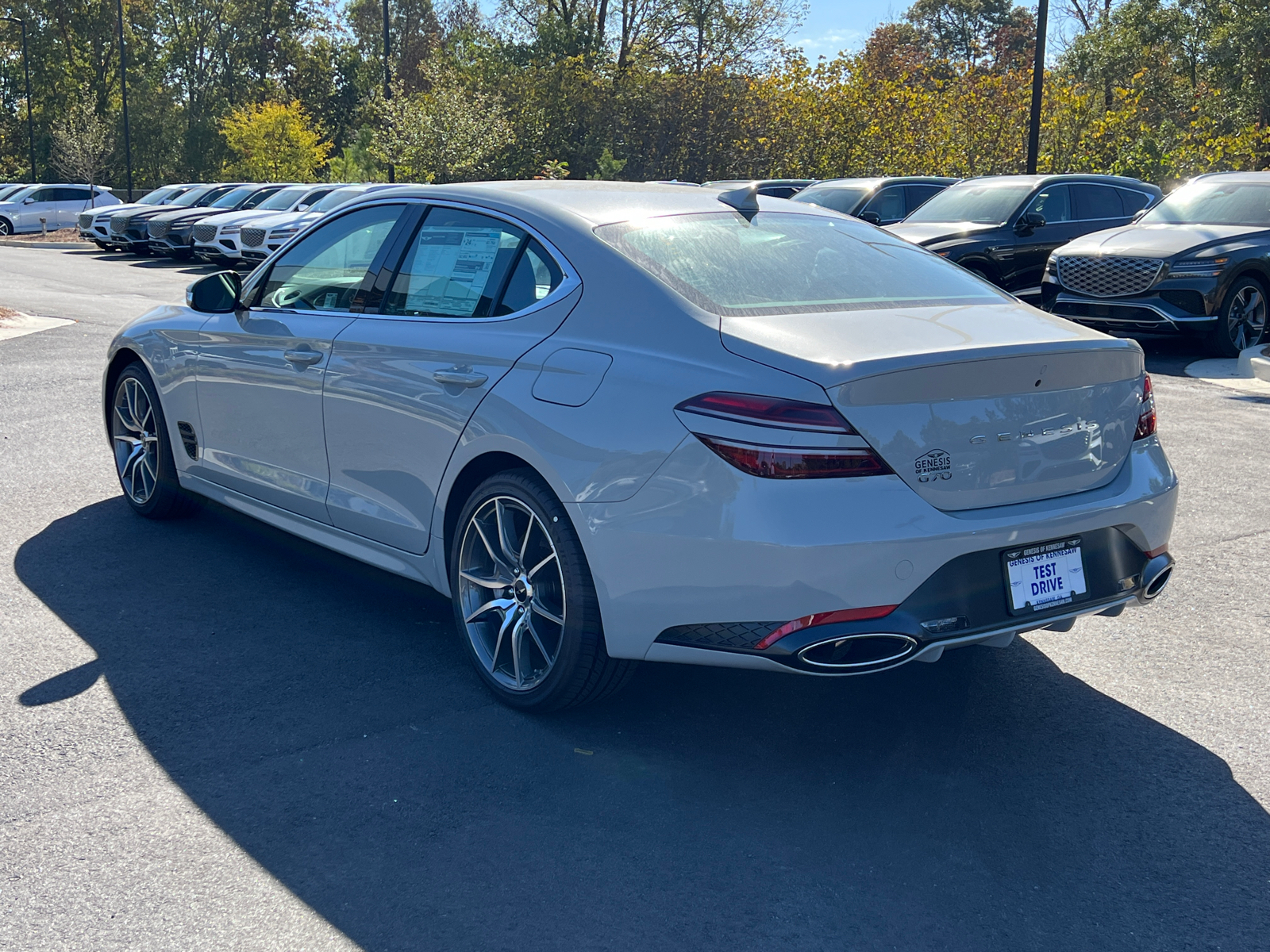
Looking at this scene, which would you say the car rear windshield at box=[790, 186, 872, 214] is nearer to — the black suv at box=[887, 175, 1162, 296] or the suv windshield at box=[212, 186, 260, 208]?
the black suv at box=[887, 175, 1162, 296]

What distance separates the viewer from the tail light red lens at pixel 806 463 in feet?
10.8

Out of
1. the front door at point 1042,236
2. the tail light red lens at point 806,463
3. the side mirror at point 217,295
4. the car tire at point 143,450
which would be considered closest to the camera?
the tail light red lens at point 806,463

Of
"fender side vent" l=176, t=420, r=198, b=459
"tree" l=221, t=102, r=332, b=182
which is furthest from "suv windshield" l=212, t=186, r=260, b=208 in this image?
"fender side vent" l=176, t=420, r=198, b=459

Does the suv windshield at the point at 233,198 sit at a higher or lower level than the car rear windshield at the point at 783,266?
lower

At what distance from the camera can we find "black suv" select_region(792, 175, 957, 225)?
1859 cm

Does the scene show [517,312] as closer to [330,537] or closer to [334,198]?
[330,537]

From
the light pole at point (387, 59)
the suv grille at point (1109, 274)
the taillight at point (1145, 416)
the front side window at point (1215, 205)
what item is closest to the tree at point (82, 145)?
the light pole at point (387, 59)

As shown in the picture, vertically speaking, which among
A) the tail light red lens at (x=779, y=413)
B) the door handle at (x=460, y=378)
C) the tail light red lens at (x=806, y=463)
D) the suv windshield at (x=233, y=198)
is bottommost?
the suv windshield at (x=233, y=198)

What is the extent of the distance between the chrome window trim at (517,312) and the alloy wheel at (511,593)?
62 cm

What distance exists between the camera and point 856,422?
3.30m

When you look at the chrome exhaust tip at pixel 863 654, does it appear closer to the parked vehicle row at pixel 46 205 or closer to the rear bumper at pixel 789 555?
the rear bumper at pixel 789 555

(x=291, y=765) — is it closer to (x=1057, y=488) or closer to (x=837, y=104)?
(x=1057, y=488)

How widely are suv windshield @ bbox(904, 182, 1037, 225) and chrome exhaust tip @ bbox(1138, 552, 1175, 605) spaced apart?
11.8 metres

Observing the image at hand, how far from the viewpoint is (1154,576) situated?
3883mm
